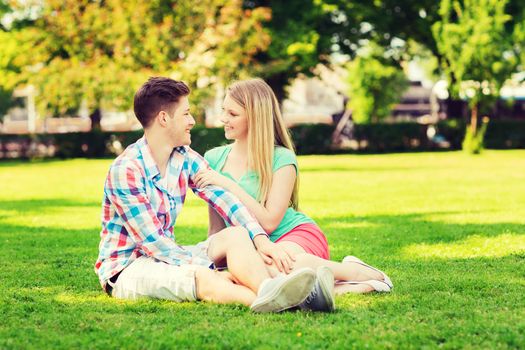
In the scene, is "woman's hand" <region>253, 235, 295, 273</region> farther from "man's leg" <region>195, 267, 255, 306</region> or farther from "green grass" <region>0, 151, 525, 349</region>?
"green grass" <region>0, 151, 525, 349</region>

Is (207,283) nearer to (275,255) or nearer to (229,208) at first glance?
(275,255)

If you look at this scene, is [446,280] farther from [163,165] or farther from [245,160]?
[163,165]

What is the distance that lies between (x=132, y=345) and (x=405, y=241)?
4898 millimetres

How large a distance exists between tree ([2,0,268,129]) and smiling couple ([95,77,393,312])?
61.4ft

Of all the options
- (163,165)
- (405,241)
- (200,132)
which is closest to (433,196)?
(405,241)

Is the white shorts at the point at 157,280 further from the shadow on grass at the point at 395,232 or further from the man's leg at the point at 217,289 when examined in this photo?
the shadow on grass at the point at 395,232

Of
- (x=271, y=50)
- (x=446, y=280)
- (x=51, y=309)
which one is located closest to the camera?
(x=51, y=309)

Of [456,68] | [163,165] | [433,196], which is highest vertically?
[456,68]

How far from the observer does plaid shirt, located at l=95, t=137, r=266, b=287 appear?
5.09 m

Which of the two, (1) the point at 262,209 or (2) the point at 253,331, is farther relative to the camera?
(1) the point at 262,209

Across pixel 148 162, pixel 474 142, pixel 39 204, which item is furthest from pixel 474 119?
pixel 148 162

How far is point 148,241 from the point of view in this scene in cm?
512

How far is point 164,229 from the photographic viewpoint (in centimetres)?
536

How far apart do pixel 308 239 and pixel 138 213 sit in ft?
3.94
